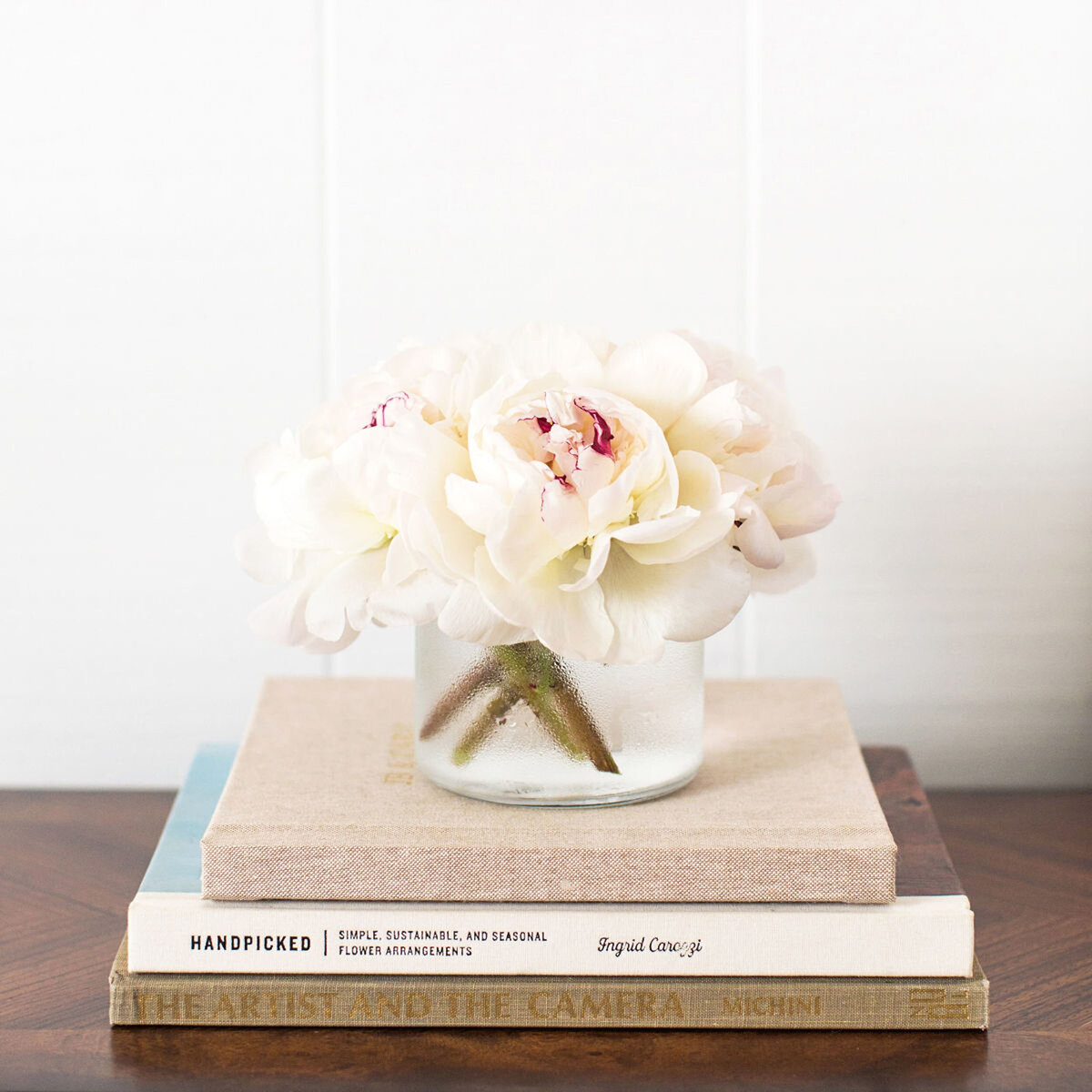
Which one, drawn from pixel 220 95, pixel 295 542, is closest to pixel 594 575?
pixel 295 542

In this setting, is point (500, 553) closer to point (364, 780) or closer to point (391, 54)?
point (364, 780)

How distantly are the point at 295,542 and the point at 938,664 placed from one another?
52 cm

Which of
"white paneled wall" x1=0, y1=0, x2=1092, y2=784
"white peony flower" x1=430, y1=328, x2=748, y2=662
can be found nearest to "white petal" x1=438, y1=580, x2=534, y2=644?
"white peony flower" x1=430, y1=328, x2=748, y2=662

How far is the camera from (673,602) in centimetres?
53

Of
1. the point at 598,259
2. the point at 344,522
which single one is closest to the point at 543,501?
the point at 344,522

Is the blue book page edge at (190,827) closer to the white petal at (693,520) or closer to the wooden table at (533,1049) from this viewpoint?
the wooden table at (533,1049)

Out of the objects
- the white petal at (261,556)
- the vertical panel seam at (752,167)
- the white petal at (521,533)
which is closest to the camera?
the white petal at (521,533)

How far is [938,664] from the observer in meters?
0.91

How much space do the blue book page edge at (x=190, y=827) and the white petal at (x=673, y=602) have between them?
0.73 feet

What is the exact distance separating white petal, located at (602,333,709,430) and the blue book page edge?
0.94ft

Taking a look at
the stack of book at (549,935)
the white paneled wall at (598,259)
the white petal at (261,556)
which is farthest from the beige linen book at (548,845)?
the white paneled wall at (598,259)

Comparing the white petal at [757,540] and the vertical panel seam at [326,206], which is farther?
the vertical panel seam at [326,206]

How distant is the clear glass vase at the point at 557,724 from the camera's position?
0.58 meters

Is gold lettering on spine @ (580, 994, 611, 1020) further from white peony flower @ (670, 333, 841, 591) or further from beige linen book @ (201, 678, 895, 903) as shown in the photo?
white peony flower @ (670, 333, 841, 591)
